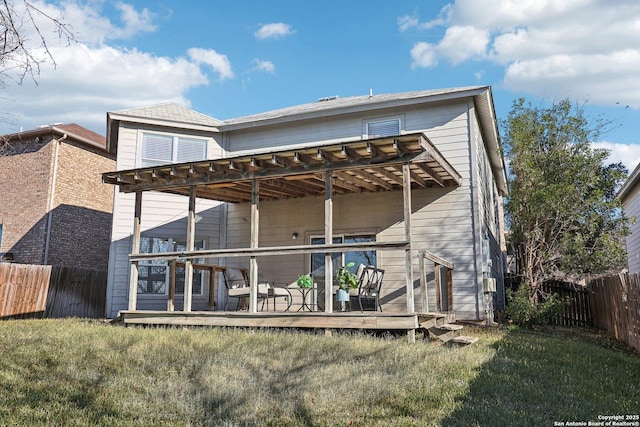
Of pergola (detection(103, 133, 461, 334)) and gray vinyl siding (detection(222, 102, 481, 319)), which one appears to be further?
gray vinyl siding (detection(222, 102, 481, 319))

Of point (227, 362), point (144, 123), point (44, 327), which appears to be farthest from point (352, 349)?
point (144, 123)

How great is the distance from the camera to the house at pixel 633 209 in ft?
48.6

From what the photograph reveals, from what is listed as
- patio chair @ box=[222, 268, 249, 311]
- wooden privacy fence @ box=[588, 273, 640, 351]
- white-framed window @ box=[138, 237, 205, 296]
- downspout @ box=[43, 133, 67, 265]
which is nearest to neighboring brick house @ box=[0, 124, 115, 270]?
downspout @ box=[43, 133, 67, 265]

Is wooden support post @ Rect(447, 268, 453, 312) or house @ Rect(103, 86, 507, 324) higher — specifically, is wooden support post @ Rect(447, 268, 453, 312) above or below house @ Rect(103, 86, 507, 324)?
below

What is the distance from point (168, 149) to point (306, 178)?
15.2 ft

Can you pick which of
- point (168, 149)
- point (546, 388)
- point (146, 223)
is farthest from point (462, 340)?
point (168, 149)

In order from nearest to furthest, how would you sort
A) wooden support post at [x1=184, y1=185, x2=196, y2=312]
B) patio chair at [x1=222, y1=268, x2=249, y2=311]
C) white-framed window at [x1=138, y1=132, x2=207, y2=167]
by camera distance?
wooden support post at [x1=184, y1=185, x2=196, y2=312]
patio chair at [x1=222, y1=268, x2=249, y2=311]
white-framed window at [x1=138, y1=132, x2=207, y2=167]

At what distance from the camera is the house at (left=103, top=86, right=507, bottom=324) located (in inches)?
349

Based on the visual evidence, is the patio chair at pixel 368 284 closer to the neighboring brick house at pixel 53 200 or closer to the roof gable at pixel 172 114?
the roof gable at pixel 172 114

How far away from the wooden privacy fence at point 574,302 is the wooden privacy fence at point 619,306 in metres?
0.53

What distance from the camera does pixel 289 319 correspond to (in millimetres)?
8406

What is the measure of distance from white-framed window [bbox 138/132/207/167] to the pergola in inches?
68.2

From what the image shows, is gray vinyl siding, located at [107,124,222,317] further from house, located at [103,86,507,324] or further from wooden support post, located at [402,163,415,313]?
wooden support post, located at [402,163,415,313]

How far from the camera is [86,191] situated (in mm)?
17922
